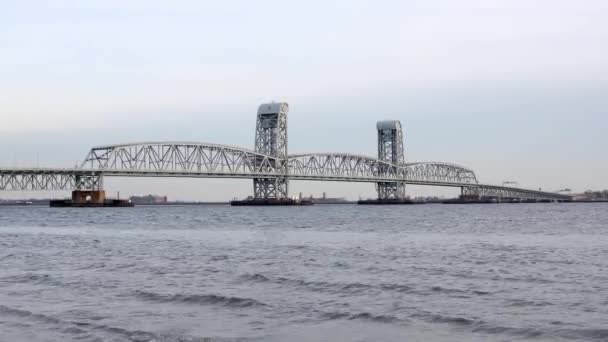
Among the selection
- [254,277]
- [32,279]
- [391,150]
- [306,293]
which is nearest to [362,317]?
[306,293]

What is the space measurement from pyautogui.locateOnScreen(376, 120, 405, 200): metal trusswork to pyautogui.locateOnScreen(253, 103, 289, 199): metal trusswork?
34591 mm

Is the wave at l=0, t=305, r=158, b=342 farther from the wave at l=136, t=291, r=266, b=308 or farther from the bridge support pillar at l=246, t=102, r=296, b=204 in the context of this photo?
the bridge support pillar at l=246, t=102, r=296, b=204

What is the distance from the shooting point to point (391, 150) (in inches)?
7426

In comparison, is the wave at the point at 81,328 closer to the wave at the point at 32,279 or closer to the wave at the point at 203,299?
the wave at the point at 203,299

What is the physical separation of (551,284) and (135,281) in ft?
38.4

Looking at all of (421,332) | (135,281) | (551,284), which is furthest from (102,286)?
(551,284)

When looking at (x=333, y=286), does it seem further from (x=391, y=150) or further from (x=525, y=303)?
(x=391, y=150)

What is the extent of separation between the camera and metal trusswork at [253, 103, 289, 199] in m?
151

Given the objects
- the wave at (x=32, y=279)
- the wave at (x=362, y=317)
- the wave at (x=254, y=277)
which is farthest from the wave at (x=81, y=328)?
the wave at (x=254, y=277)

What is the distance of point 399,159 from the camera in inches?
7402

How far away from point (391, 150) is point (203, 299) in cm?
17192

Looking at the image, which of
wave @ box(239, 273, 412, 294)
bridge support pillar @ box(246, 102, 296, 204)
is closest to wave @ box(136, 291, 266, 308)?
wave @ box(239, 273, 412, 294)

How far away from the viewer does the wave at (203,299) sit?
1788 centimetres

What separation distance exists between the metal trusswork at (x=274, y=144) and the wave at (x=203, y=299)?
12885cm
